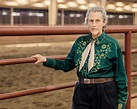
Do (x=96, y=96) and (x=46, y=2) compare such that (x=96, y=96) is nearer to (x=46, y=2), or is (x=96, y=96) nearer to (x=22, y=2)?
(x=22, y=2)

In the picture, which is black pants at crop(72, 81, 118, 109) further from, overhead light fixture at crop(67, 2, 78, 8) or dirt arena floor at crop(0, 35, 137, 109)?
overhead light fixture at crop(67, 2, 78, 8)

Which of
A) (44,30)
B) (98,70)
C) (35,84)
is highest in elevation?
(44,30)

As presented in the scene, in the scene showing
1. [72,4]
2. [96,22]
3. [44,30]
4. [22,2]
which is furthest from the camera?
[72,4]

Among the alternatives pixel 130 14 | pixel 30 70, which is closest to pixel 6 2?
pixel 130 14

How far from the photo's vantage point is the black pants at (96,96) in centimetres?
199

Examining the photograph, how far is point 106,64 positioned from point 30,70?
19.8 feet

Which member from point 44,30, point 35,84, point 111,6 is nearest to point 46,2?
point 111,6

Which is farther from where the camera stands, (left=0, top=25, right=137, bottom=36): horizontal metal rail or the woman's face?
(left=0, top=25, right=137, bottom=36): horizontal metal rail

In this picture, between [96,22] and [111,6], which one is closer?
[96,22]

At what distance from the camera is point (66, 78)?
6891 mm

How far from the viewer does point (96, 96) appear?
1.99 m

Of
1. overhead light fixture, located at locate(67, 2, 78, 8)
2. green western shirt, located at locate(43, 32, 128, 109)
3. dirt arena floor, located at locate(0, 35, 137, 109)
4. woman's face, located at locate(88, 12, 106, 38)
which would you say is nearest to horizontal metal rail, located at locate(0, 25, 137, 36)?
green western shirt, located at locate(43, 32, 128, 109)

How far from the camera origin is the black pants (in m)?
1.99

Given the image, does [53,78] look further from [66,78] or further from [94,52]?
[94,52]
